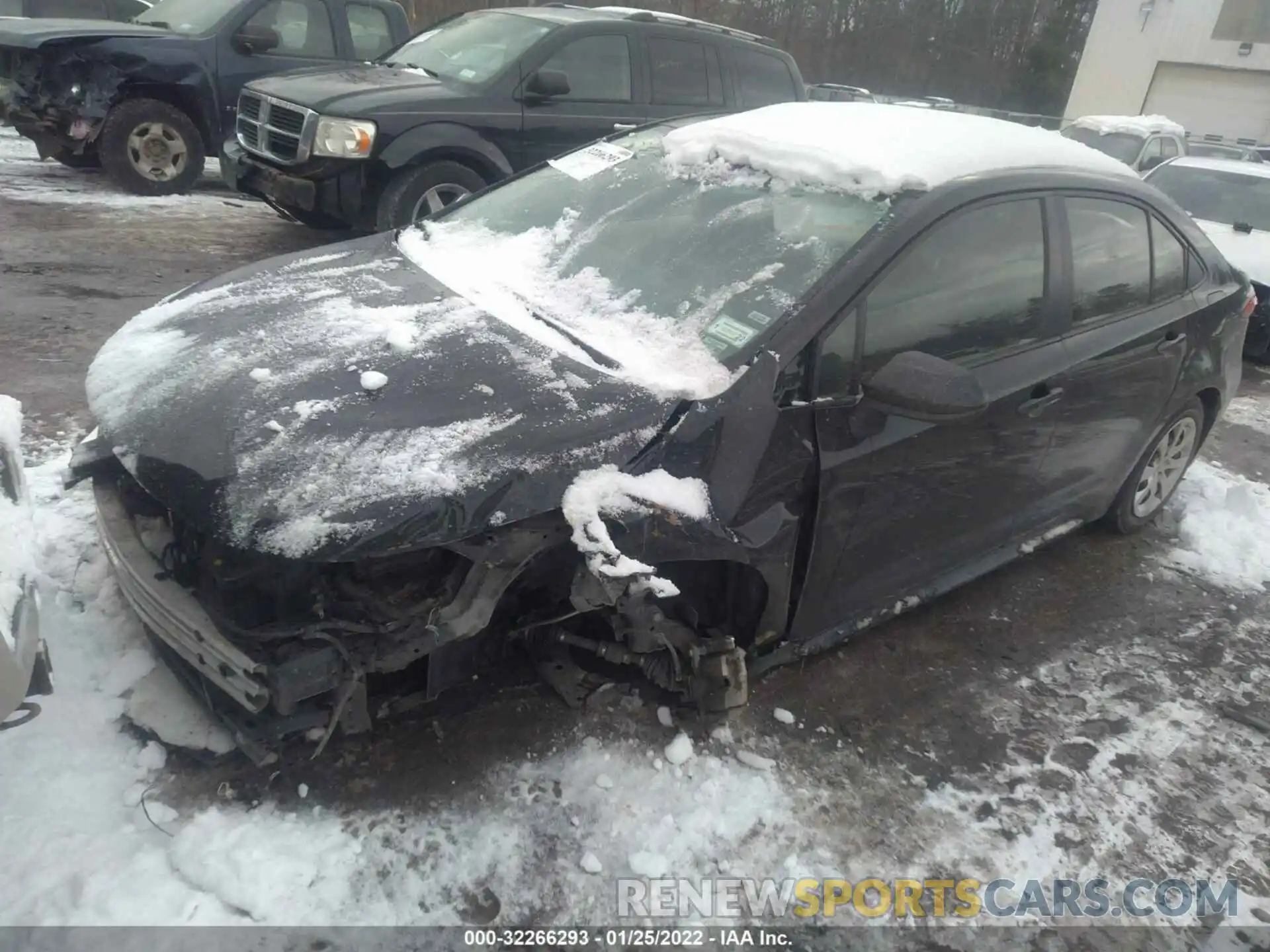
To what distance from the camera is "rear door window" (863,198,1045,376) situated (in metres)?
2.59

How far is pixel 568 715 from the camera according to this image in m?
2.67

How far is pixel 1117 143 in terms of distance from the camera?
13984 mm

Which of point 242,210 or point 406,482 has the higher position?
point 406,482

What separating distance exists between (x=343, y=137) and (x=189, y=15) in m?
3.65

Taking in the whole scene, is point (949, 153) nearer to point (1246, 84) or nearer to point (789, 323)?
point (789, 323)

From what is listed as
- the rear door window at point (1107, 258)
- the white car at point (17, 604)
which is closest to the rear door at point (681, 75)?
the rear door window at point (1107, 258)

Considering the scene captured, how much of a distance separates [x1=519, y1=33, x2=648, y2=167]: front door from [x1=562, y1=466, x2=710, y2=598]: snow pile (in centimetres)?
508

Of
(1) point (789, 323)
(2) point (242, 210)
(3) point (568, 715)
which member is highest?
(1) point (789, 323)

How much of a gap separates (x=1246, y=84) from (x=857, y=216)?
2623cm

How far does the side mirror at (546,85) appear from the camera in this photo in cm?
648

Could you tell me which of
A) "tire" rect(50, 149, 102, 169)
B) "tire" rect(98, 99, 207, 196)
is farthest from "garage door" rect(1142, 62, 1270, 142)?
"tire" rect(50, 149, 102, 169)

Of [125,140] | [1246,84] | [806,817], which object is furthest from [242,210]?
[1246,84]

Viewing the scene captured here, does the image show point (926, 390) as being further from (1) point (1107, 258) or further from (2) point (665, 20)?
(2) point (665, 20)

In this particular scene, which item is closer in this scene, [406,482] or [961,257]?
[406,482]
